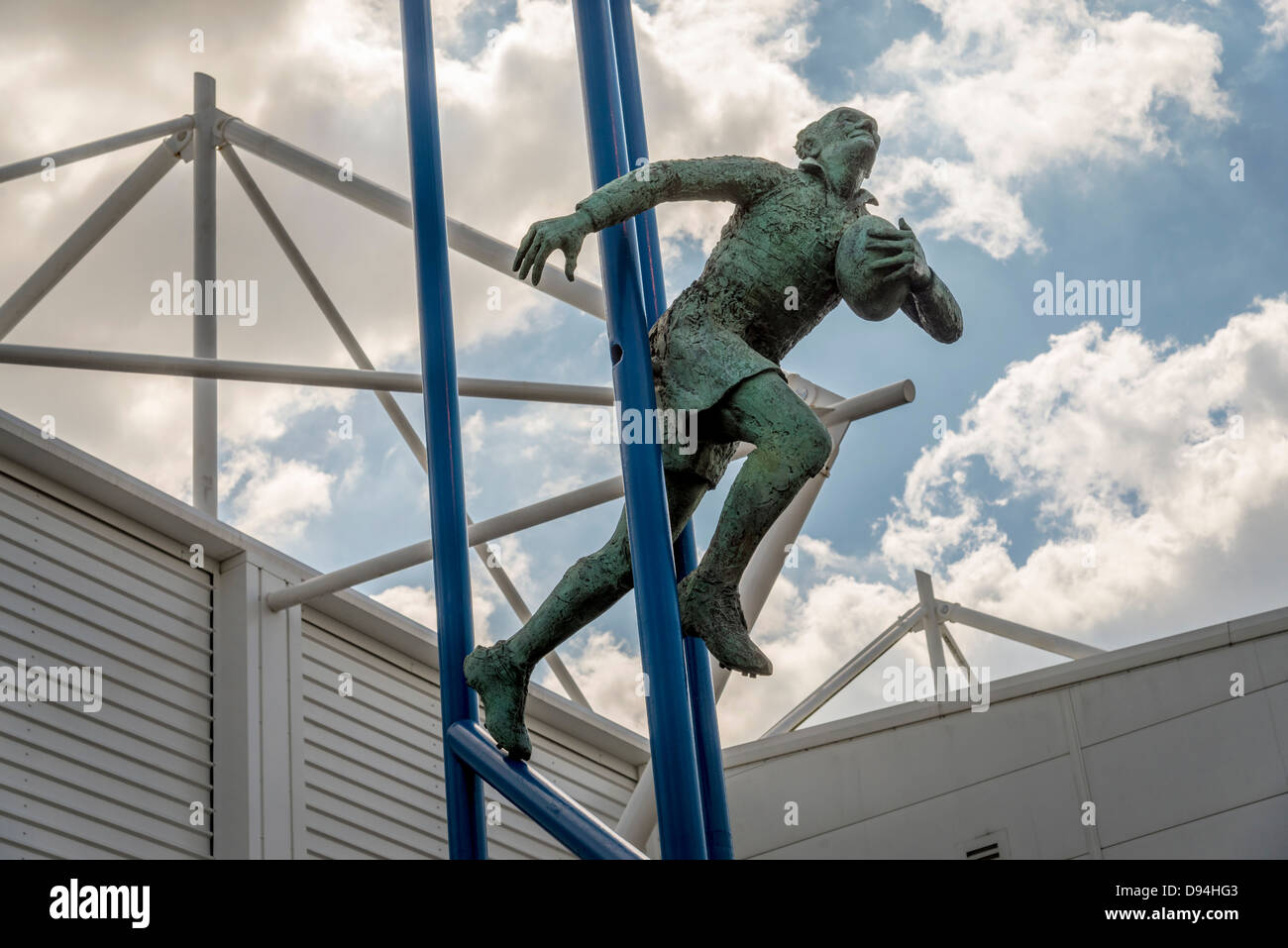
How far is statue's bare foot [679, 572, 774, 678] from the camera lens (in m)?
4.57

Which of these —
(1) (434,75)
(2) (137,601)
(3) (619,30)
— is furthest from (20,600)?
(3) (619,30)

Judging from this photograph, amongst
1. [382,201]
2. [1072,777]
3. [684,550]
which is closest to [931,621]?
[1072,777]

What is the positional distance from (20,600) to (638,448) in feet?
14.9

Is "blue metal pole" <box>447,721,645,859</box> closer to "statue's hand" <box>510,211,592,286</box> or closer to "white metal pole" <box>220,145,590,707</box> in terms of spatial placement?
"statue's hand" <box>510,211,592,286</box>

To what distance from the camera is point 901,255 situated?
4848 mm

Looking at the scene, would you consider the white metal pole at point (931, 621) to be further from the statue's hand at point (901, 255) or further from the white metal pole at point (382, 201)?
the statue's hand at point (901, 255)

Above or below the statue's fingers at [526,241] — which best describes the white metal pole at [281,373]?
above

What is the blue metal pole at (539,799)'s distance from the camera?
439 cm

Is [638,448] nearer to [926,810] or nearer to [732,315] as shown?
[732,315]

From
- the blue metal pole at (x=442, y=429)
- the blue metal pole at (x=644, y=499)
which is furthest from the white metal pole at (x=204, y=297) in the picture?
the blue metal pole at (x=644, y=499)

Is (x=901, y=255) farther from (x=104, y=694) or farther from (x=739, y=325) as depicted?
(x=104, y=694)

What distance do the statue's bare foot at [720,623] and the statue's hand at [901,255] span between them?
41.1 inches

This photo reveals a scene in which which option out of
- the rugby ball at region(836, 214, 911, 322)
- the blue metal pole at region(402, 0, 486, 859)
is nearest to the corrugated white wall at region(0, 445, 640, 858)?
the blue metal pole at region(402, 0, 486, 859)

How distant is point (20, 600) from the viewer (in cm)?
813
